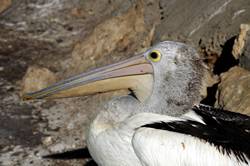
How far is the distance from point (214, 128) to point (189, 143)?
0.32 meters

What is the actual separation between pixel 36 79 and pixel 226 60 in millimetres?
2470

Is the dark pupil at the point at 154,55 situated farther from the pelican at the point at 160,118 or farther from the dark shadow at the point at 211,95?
the dark shadow at the point at 211,95

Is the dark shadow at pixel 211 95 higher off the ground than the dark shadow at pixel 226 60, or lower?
lower

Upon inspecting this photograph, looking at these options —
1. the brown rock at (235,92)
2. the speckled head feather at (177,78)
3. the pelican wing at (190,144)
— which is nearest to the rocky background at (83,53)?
the brown rock at (235,92)

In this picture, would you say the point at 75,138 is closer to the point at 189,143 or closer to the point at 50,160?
the point at 50,160

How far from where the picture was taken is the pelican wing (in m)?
3.38

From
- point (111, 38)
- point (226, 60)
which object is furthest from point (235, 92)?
point (111, 38)

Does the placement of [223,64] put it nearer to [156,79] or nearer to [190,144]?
[156,79]

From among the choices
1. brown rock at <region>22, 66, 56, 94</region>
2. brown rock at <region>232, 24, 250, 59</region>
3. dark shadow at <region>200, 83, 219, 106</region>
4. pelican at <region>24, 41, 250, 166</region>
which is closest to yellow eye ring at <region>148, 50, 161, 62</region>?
pelican at <region>24, 41, 250, 166</region>

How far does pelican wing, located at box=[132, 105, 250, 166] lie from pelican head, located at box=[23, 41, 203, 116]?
0.74 feet

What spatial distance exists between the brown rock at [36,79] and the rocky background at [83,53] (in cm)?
1

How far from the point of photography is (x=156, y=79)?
385 centimetres

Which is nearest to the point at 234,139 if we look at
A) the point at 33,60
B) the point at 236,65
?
the point at 236,65

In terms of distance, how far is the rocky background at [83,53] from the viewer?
5.30 metres
